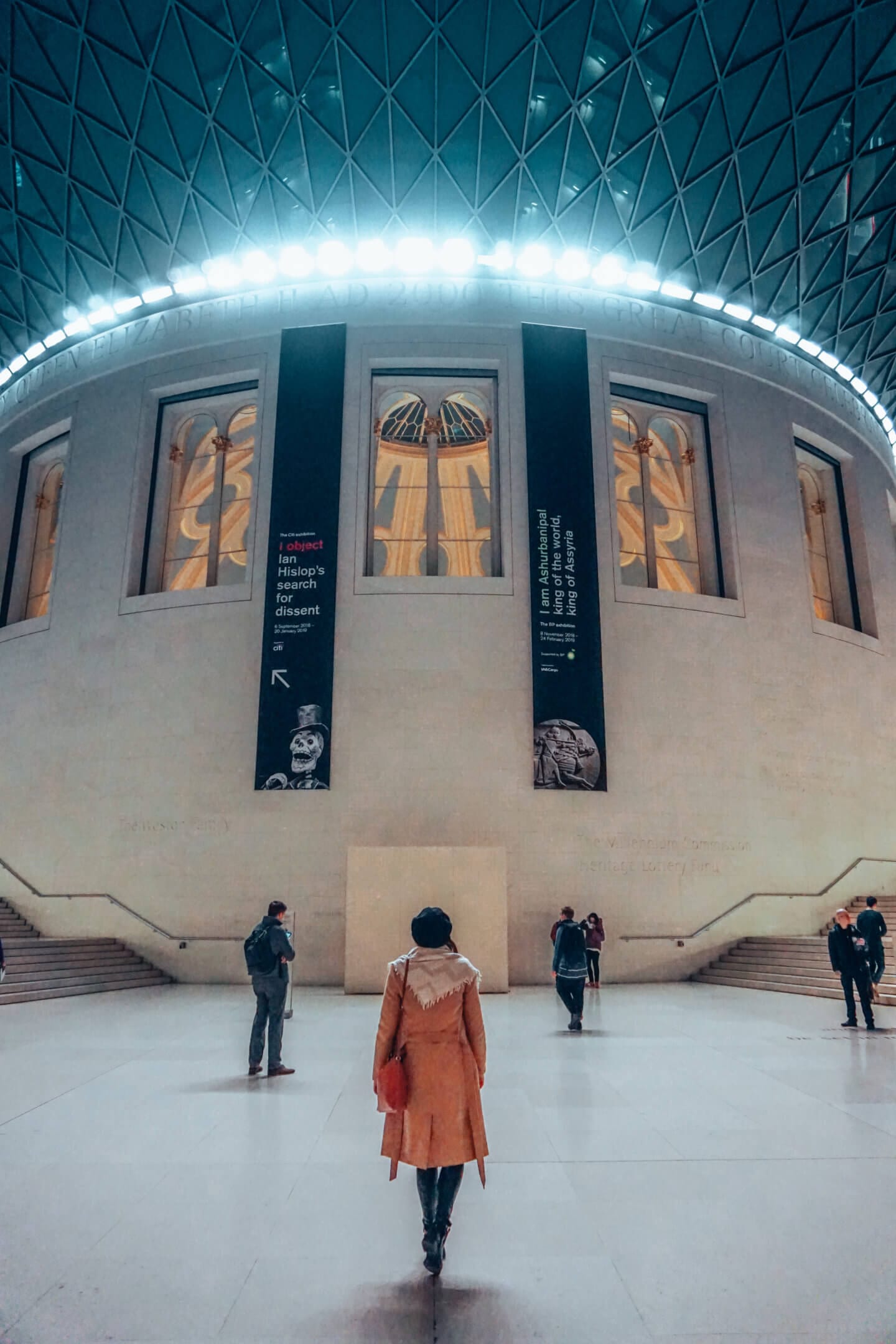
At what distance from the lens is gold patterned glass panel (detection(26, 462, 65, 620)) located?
20969mm

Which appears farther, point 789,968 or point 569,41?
point 569,41

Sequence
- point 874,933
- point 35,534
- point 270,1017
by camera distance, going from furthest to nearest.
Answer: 1. point 35,534
2. point 874,933
3. point 270,1017

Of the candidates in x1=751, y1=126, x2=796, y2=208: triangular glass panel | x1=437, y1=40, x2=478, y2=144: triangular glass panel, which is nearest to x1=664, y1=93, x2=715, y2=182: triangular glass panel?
x1=751, y1=126, x2=796, y2=208: triangular glass panel

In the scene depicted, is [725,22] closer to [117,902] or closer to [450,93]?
[450,93]

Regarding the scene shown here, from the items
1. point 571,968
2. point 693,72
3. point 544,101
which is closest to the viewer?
point 571,968

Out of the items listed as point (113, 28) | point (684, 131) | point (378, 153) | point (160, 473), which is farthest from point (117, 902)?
point (684, 131)

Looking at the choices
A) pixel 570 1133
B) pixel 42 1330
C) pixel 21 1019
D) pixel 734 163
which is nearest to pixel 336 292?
pixel 734 163

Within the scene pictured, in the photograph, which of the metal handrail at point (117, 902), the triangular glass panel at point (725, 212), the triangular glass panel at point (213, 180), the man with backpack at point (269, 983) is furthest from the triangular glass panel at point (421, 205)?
the man with backpack at point (269, 983)

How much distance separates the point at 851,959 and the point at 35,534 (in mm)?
Result: 20829

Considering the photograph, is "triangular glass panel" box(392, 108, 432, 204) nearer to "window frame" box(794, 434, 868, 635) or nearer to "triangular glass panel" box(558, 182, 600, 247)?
"triangular glass panel" box(558, 182, 600, 247)

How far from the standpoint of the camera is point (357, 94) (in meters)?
17.5

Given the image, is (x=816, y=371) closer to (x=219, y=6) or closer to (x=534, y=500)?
(x=534, y=500)

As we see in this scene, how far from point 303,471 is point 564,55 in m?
10.2

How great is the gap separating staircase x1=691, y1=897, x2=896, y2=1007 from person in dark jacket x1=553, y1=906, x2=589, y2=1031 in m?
5.20
